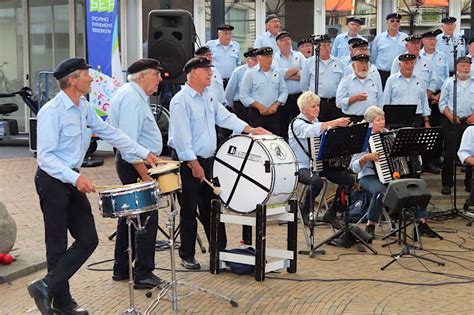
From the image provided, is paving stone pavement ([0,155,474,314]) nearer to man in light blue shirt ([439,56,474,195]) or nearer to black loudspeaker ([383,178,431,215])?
black loudspeaker ([383,178,431,215])

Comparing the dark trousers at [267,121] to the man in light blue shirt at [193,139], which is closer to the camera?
the man in light blue shirt at [193,139]

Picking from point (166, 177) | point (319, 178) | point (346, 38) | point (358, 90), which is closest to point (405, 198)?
point (319, 178)

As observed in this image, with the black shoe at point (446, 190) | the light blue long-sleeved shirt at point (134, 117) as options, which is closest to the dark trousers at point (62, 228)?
the light blue long-sleeved shirt at point (134, 117)

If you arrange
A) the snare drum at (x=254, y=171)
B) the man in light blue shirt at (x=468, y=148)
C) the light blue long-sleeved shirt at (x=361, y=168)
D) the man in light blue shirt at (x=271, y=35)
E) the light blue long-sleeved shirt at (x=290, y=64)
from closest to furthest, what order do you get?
the snare drum at (x=254, y=171), the light blue long-sleeved shirt at (x=361, y=168), the man in light blue shirt at (x=468, y=148), the light blue long-sleeved shirt at (x=290, y=64), the man in light blue shirt at (x=271, y=35)

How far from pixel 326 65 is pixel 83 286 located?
577cm

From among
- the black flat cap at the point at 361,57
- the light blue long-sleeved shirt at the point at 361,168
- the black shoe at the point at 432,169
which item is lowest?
the black shoe at the point at 432,169

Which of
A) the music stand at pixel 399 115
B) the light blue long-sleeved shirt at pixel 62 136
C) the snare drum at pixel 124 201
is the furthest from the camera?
the music stand at pixel 399 115

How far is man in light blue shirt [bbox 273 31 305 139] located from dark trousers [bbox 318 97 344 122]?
1.46ft

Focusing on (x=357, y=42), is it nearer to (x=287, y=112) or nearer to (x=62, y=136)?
(x=287, y=112)

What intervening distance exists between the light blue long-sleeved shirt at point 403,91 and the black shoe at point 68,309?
615 centimetres

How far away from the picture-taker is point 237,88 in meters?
11.2

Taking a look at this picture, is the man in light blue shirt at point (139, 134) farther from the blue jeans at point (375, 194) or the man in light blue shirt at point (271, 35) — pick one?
the man in light blue shirt at point (271, 35)

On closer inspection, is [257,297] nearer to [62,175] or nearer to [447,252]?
[62,175]

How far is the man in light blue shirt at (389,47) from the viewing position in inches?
458
